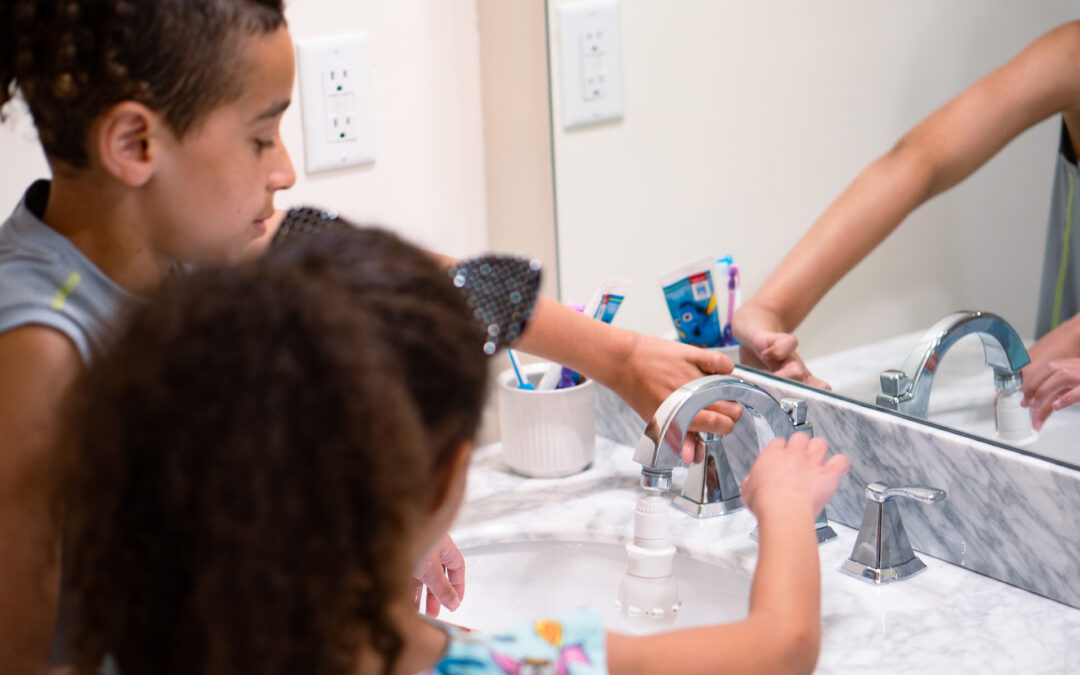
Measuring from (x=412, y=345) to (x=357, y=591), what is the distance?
4.0 inches

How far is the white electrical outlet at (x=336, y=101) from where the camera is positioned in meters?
1.13

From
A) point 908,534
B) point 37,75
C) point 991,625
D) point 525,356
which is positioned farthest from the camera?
point 525,356

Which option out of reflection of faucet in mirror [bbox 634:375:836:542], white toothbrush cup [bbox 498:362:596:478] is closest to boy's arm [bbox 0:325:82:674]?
reflection of faucet in mirror [bbox 634:375:836:542]

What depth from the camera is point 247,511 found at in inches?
17.3

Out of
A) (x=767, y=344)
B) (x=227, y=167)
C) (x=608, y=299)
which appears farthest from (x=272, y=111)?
(x=767, y=344)

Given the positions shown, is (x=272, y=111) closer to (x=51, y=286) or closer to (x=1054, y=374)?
(x=51, y=286)

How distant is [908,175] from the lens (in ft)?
3.22

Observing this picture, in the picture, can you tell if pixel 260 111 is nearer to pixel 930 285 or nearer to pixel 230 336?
pixel 230 336

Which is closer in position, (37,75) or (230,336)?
(230,336)

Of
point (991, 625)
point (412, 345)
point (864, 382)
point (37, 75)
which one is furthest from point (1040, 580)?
point (37, 75)

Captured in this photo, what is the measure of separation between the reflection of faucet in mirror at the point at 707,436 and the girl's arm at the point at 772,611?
79mm

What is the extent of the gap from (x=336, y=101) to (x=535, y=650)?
0.73 m

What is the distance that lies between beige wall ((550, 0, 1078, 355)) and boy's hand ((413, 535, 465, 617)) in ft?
1.18

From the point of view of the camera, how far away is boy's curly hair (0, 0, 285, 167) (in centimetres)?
62
